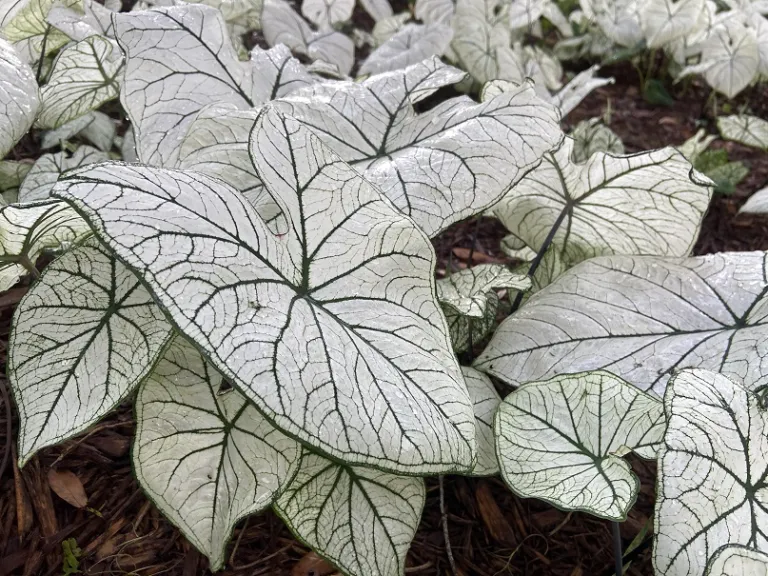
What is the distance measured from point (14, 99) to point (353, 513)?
1003 mm

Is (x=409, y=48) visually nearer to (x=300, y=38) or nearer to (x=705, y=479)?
(x=300, y=38)

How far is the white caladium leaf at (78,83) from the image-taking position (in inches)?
64.8

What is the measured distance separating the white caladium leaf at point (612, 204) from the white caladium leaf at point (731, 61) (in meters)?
1.72

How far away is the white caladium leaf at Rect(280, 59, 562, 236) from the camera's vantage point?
1.16 m

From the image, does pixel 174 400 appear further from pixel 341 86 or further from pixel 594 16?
pixel 594 16

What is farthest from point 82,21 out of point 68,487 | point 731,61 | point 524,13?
point 731,61

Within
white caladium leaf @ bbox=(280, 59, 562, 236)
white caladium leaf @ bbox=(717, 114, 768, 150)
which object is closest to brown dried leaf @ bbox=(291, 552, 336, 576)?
white caladium leaf @ bbox=(280, 59, 562, 236)

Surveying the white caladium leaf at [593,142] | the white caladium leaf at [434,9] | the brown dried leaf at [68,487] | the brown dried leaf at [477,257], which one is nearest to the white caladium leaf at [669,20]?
the white caladium leaf at [434,9]

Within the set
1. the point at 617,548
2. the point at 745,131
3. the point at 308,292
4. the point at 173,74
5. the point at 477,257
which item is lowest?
the point at 477,257

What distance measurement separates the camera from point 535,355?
1.27 m

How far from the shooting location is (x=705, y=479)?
0.91 m

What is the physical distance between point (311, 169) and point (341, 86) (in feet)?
1.57

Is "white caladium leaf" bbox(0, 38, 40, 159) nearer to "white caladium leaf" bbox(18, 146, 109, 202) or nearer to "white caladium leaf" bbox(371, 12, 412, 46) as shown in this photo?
"white caladium leaf" bbox(18, 146, 109, 202)

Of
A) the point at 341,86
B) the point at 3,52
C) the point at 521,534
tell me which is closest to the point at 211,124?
the point at 341,86
